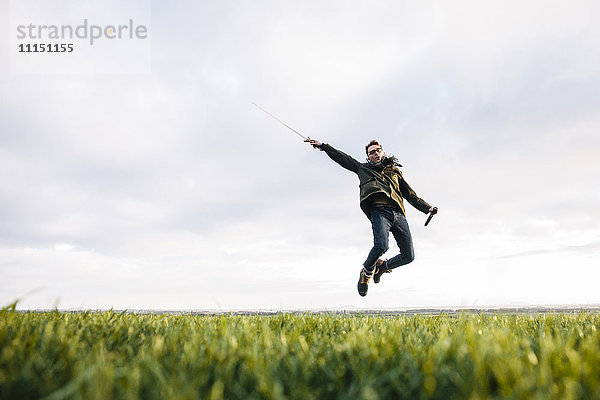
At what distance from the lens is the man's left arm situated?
815 centimetres

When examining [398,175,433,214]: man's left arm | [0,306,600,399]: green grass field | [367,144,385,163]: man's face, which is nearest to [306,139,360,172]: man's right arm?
[367,144,385,163]: man's face

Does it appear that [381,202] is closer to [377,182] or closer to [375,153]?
[377,182]

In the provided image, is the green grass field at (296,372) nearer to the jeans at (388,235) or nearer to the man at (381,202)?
the jeans at (388,235)

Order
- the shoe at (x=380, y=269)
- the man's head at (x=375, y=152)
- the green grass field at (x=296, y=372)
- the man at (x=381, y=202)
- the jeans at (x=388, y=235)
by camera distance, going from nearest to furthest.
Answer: the green grass field at (x=296, y=372)
the jeans at (x=388, y=235)
the man at (x=381, y=202)
the shoe at (x=380, y=269)
the man's head at (x=375, y=152)

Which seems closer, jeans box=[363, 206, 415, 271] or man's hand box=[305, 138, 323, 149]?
jeans box=[363, 206, 415, 271]

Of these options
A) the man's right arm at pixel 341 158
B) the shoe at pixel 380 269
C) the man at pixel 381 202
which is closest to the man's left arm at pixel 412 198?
the man at pixel 381 202

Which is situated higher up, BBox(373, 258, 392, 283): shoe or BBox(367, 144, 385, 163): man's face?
BBox(367, 144, 385, 163): man's face

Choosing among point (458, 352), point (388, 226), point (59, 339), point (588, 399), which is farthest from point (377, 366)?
point (388, 226)

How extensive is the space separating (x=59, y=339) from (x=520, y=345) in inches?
130

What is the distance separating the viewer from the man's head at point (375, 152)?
844 cm

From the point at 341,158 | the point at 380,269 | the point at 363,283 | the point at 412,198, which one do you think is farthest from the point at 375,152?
the point at 363,283

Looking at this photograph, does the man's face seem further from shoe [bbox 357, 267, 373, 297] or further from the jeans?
shoe [bbox 357, 267, 373, 297]

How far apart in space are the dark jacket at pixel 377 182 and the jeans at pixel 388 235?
0.22 m

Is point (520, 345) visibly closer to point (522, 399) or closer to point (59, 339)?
point (522, 399)
